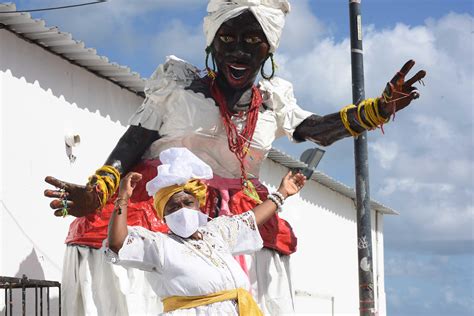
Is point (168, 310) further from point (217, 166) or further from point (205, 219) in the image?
point (217, 166)

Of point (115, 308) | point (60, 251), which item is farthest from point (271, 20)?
point (60, 251)

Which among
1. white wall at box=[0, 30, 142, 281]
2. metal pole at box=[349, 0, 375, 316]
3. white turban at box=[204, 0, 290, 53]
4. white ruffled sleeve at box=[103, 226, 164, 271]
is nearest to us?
white ruffled sleeve at box=[103, 226, 164, 271]

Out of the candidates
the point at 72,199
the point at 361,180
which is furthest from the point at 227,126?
the point at 361,180

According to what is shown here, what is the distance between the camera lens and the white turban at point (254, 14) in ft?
20.8

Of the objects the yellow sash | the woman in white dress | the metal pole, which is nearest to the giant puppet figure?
the woman in white dress

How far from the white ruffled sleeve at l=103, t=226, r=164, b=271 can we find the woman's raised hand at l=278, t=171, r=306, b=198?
3.22 ft

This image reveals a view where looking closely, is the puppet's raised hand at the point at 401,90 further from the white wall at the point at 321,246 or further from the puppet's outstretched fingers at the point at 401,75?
the white wall at the point at 321,246

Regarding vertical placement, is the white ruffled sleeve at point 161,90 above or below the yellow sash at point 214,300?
above

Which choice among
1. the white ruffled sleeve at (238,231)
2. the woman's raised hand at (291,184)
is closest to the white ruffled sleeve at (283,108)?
the woman's raised hand at (291,184)

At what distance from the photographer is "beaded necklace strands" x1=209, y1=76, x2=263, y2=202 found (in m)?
6.47

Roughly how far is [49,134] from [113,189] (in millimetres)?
3433

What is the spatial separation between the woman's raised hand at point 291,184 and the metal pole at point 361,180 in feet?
8.16

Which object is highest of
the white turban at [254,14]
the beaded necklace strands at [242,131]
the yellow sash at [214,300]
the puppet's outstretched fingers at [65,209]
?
the white turban at [254,14]

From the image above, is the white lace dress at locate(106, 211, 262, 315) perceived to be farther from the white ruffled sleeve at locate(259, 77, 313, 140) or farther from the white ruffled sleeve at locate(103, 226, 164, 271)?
the white ruffled sleeve at locate(259, 77, 313, 140)
